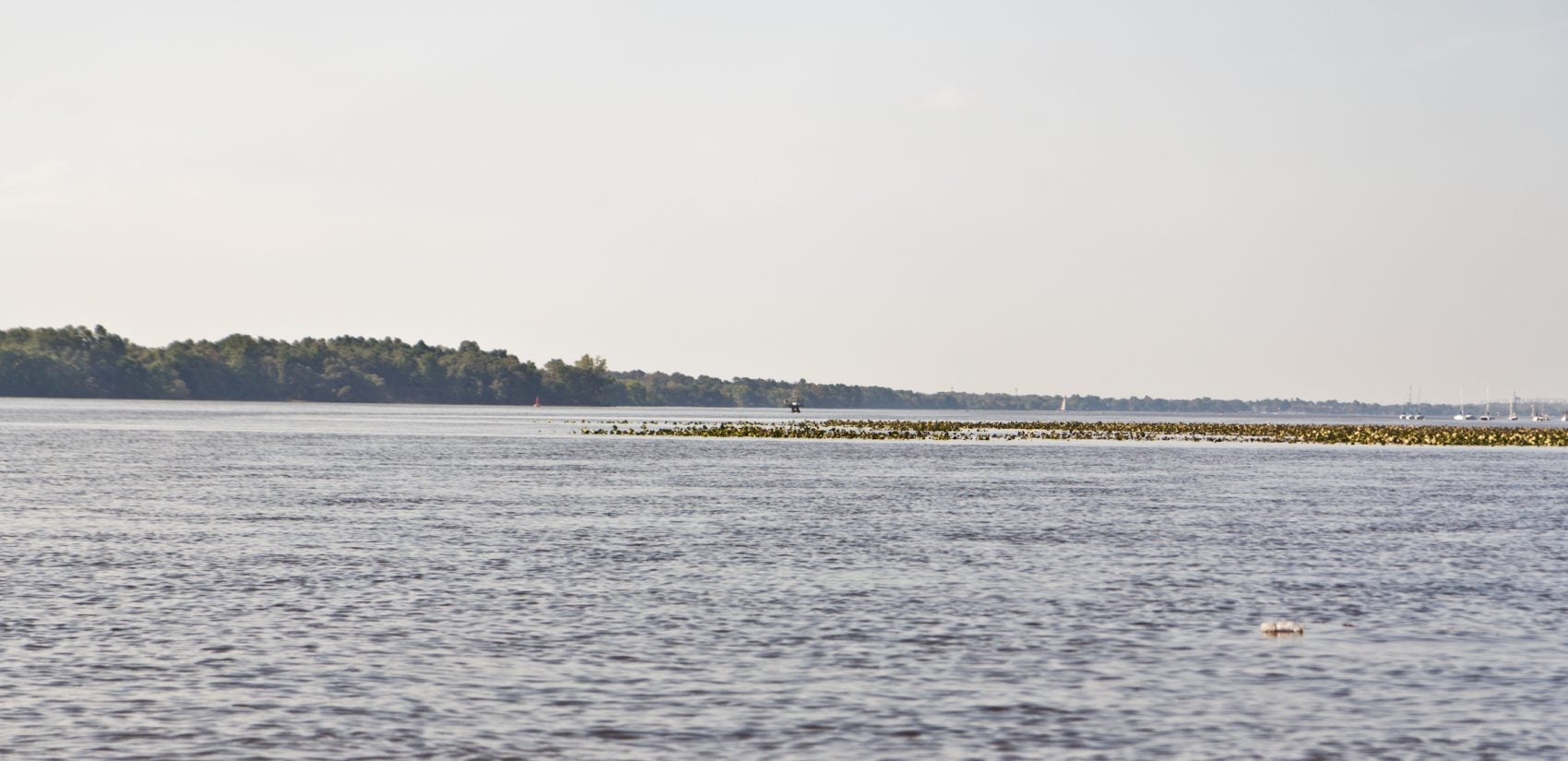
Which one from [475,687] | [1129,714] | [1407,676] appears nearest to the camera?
[1129,714]

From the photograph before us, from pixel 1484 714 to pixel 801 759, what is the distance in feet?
27.2

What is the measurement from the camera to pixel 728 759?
16.4m

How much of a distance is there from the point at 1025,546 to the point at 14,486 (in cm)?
3995

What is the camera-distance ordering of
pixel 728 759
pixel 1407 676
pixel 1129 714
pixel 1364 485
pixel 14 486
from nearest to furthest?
pixel 728 759 < pixel 1129 714 < pixel 1407 676 < pixel 14 486 < pixel 1364 485

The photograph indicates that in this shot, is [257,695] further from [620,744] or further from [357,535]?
[357,535]

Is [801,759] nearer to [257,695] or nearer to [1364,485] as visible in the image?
[257,695]

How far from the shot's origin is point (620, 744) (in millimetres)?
16922

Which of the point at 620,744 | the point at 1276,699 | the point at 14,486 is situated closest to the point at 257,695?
the point at 620,744

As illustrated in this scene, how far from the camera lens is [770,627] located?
992 inches

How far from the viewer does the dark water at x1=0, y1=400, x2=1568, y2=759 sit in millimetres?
17703

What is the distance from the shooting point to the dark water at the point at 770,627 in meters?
17.7

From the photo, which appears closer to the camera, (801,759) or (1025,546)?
(801,759)

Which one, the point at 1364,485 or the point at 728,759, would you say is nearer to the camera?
the point at 728,759

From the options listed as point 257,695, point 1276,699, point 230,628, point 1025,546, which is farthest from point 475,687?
point 1025,546
